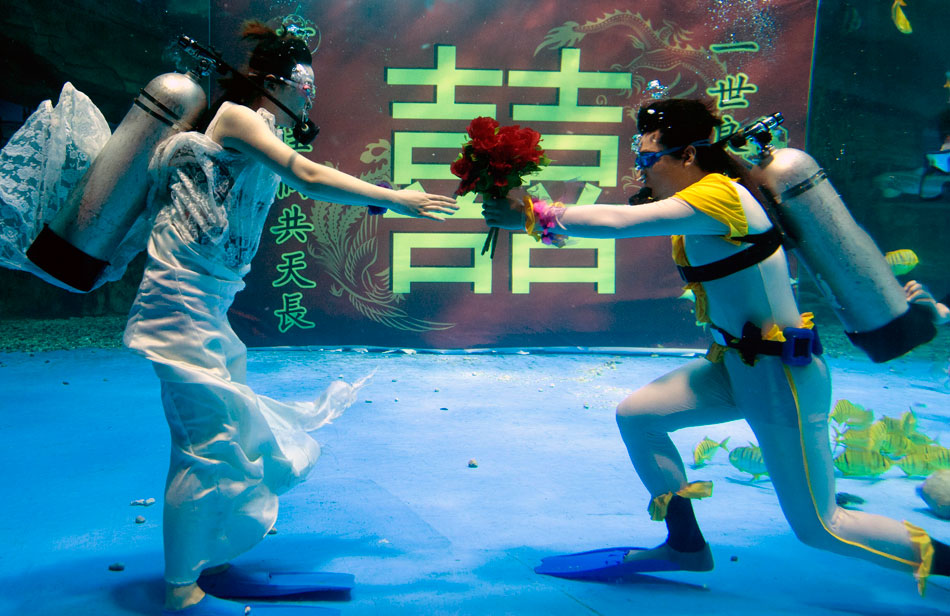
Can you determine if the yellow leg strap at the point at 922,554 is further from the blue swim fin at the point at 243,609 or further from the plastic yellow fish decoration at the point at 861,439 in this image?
the blue swim fin at the point at 243,609

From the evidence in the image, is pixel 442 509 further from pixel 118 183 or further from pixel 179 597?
pixel 118 183

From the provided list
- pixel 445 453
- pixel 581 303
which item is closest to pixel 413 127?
pixel 581 303

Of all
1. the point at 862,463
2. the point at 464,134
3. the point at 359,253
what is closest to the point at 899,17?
the point at 464,134

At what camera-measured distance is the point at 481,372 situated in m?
6.02

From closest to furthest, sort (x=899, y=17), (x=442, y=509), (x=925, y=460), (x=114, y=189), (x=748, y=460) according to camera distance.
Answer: (x=114, y=189) → (x=442, y=509) → (x=748, y=460) → (x=925, y=460) → (x=899, y=17)

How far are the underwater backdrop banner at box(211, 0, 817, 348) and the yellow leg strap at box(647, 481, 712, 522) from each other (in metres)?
4.44

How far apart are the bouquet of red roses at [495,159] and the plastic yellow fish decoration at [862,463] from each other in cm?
240

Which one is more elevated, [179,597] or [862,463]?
[862,463]

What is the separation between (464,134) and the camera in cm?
659

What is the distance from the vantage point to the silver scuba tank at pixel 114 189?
234 cm

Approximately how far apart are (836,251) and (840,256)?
0.02 metres

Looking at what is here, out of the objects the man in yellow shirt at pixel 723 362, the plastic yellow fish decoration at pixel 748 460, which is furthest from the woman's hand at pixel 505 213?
the plastic yellow fish decoration at pixel 748 460

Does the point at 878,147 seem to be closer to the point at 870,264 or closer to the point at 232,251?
the point at 870,264

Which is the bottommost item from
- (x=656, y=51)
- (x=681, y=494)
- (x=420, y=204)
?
(x=681, y=494)
